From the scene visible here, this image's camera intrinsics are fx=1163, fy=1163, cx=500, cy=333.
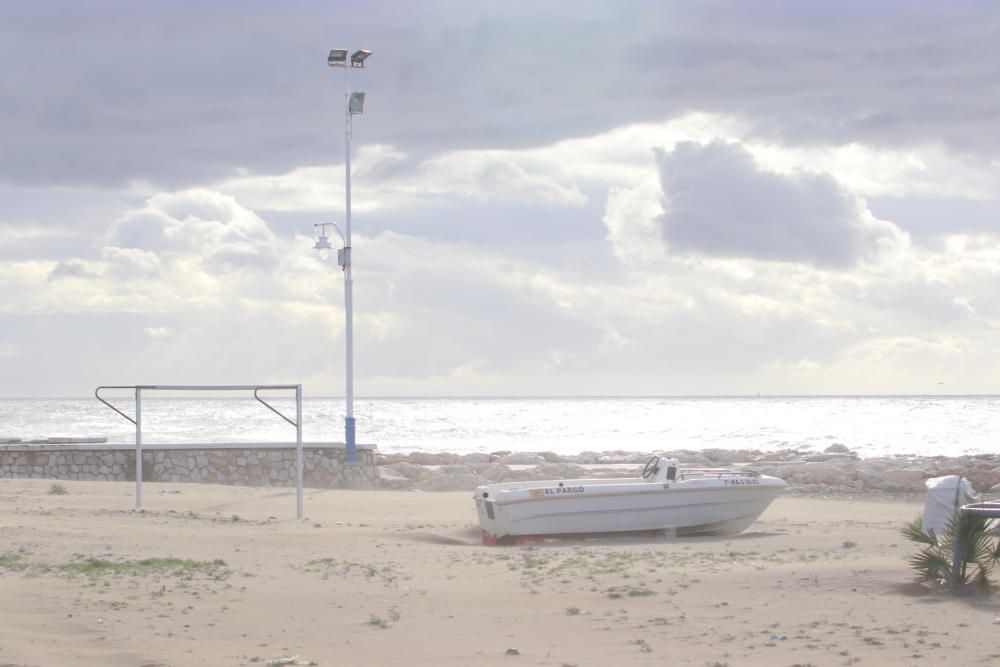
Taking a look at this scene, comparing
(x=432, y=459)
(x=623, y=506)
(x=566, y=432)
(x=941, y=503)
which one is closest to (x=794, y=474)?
(x=432, y=459)

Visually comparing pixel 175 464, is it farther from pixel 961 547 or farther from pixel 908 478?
pixel 961 547

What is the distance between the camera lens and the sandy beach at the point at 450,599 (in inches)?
334

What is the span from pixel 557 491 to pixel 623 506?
102 cm

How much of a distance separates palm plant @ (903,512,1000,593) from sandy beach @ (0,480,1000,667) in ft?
0.83

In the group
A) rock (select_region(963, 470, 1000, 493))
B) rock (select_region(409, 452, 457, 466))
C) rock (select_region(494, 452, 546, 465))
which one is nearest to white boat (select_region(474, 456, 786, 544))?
rock (select_region(963, 470, 1000, 493))

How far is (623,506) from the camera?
16.7 m

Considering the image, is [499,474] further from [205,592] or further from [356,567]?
[205,592]

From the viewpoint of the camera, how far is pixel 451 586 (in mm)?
11570

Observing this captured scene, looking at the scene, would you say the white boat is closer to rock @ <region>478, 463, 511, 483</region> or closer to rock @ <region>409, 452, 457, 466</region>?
rock @ <region>478, 463, 511, 483</region>

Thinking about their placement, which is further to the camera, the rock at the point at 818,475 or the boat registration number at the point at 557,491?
the rock at the point at 818,475

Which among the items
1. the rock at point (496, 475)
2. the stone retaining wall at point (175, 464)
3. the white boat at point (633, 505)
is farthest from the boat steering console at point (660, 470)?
the rock at point (496, 475)

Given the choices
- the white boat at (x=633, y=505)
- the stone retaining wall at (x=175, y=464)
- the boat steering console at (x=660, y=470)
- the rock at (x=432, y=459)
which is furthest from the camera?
the rock at (x=432, y=459)

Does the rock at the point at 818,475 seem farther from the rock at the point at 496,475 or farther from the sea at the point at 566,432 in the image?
the sea at the point at 566,432

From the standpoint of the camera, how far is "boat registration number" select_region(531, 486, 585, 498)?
53.5ft
